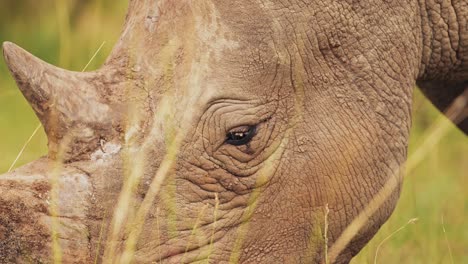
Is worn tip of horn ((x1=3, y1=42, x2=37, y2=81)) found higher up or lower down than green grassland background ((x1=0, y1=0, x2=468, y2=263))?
higher up

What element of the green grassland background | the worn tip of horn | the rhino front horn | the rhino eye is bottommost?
the green grassland background

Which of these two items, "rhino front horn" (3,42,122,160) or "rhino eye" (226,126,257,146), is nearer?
"rhino front horn" (3,42,122,160)

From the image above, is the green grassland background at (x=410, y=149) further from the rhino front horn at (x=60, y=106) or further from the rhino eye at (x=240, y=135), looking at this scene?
the rhino eye at (x=240, y=135)

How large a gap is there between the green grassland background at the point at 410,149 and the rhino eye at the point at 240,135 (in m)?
1.24

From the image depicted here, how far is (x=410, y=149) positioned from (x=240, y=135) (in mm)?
3328

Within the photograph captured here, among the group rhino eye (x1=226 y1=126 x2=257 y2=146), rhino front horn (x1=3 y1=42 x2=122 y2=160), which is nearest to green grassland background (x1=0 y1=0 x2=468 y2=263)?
rhino front horn (x1=3 y1=42 x2=122 y2=160)

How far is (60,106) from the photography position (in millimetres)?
Answer: 4750

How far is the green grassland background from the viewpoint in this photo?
22.5 feet

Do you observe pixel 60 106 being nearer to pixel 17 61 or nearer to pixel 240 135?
pixel 17 61

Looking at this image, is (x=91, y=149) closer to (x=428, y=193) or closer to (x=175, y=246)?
(x=175, y=246)

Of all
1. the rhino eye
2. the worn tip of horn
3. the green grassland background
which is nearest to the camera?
the worn tip of horn

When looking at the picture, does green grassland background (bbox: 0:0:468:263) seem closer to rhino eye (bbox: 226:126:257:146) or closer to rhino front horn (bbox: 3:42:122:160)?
rhino front horn (bbox: 3:42:122:160)

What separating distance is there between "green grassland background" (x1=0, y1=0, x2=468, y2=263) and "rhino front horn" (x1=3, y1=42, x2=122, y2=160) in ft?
3.71

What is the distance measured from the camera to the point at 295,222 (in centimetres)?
507
